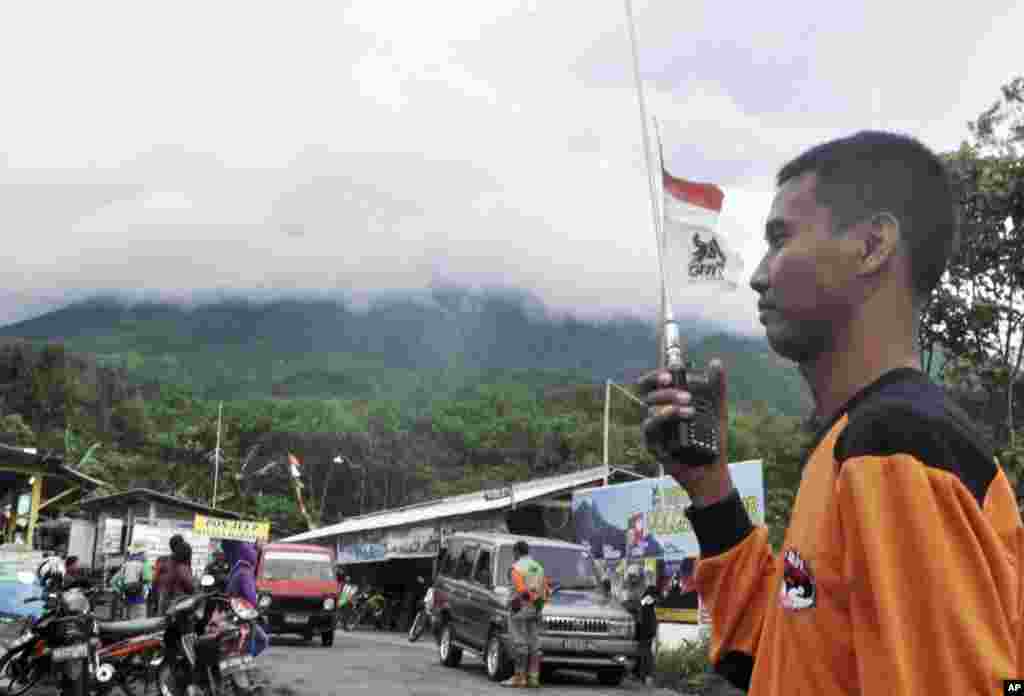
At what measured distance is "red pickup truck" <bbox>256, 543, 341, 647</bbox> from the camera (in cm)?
2070

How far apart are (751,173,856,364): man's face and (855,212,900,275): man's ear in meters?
0.02

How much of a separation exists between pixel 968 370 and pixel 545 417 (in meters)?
57.2

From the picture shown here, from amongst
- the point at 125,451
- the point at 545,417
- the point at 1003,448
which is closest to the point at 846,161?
the point at 1003,448

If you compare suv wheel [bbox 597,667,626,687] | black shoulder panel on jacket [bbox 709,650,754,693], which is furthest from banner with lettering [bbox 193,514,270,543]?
black shoulder panel on jacket [bbox 709,650,754,693]

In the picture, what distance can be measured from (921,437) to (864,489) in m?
0.10

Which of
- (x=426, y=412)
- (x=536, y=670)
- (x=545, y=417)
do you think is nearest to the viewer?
(x=536, y=670)

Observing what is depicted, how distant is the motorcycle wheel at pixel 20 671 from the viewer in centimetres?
979

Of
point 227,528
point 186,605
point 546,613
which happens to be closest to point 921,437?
point 186,605

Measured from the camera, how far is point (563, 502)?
82.1 ft

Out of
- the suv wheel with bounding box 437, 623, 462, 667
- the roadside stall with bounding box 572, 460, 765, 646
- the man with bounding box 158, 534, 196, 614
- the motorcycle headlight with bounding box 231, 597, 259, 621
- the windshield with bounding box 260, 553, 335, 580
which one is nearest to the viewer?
the motorcycle headlight with bounding box 231, 597, 259, 621

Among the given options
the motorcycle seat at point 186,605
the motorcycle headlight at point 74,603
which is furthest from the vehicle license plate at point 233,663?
the motorcycle headlight at point 74,603

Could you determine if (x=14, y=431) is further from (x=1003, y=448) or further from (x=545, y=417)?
(x=1003, y=448)

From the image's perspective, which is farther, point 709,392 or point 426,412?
point 426,412

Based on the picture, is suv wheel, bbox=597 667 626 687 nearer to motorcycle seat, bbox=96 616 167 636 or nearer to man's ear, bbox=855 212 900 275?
motorcycle seat, bbox=96 616 167 636
